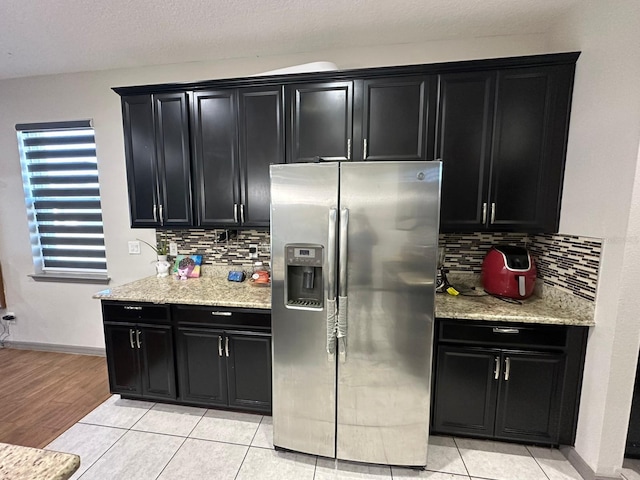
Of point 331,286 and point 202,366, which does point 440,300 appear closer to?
point 331,286

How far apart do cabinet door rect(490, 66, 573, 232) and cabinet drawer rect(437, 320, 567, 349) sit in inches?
25.5

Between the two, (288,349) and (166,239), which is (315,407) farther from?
(166,239)

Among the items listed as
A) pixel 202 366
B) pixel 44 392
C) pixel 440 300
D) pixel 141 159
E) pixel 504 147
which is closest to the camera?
pixel 504 147

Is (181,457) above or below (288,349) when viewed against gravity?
below

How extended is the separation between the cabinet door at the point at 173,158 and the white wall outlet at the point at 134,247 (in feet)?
2.12

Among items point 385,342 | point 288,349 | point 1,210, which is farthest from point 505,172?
point 1,210

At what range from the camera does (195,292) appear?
222cm

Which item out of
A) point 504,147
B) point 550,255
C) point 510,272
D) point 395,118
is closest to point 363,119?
point 395,118

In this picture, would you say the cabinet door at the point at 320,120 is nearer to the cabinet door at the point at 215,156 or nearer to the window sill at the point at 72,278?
the cabinet door at the point at 215,156

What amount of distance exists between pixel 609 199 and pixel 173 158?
2883 millimetres

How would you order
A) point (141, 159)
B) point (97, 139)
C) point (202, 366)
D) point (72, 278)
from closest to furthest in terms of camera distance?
point (202, 366) < point (141, 159) < point (97, 139) < point (72, 278)

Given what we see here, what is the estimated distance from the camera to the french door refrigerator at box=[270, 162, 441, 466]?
1.55 meters

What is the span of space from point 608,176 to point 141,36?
3150mm

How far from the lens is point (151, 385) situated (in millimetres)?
2229
